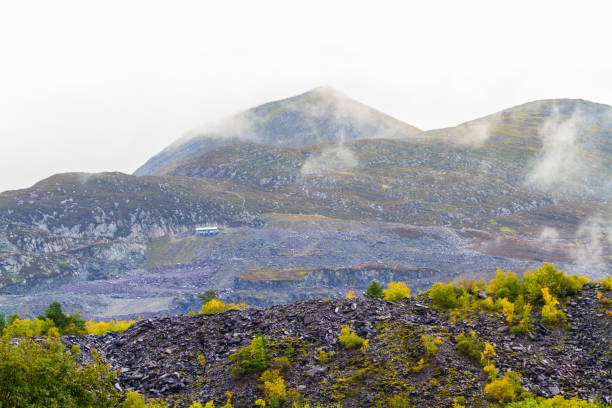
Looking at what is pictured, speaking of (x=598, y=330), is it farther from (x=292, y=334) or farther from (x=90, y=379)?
(x=90, y=379)

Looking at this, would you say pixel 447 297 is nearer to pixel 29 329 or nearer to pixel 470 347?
pixel 470 347

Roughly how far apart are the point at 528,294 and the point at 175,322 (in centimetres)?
4475

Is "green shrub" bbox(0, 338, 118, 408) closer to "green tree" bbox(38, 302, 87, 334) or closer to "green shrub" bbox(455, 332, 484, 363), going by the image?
"green shrub" bbox(455, 332, 484, 363)

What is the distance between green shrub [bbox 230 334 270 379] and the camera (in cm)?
5509

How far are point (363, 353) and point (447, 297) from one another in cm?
1544

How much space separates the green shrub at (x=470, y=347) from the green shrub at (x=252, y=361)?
2019 centimetres

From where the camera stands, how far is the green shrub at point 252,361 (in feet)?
181

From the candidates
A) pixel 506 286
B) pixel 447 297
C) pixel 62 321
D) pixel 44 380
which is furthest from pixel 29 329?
pixel 506 286

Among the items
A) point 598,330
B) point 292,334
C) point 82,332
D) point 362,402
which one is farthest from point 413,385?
point 82,332

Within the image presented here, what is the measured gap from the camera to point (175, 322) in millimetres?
68688

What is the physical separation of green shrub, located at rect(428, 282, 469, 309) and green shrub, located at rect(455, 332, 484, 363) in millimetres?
10557

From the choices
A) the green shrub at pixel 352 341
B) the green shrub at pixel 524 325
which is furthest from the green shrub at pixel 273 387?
the green shrub at pixel 524 325

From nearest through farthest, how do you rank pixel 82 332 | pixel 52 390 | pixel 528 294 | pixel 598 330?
pixel 52 390 → pixel 598 330 → pixel 528 294 → pixel 82 332

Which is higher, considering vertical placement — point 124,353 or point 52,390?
point 52,390
